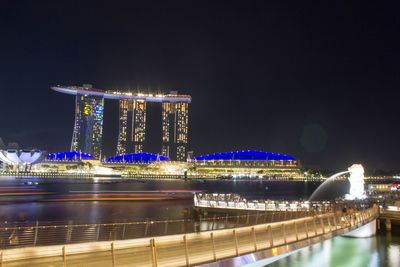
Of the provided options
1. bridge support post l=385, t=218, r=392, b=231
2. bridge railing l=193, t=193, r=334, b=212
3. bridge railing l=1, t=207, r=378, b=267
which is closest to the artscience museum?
bridge railing l=193, t=193, r=334, b=212

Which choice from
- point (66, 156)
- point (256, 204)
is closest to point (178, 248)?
point (256, 204)

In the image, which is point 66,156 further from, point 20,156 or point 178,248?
point 178,248

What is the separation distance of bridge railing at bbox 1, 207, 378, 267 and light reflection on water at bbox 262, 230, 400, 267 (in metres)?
5.53

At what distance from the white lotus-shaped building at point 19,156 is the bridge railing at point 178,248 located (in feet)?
505

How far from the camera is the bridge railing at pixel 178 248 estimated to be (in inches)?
287

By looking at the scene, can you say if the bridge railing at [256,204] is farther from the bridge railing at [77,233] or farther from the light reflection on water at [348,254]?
the bridge railing at [77,233]

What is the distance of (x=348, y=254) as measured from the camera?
19.7 m

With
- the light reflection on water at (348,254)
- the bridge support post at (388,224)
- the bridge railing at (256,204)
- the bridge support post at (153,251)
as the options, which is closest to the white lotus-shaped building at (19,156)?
the bridge railing at (256,204)

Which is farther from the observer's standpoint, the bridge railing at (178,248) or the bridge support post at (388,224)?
the bridge support post at (388,224)

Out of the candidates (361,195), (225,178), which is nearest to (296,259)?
Result: (361,195)

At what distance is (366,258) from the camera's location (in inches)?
765

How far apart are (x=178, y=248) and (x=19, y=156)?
15679cm

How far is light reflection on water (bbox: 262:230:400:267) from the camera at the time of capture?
58.9 ft

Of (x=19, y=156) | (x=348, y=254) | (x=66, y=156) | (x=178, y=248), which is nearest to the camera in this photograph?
(x=178, y=248)
